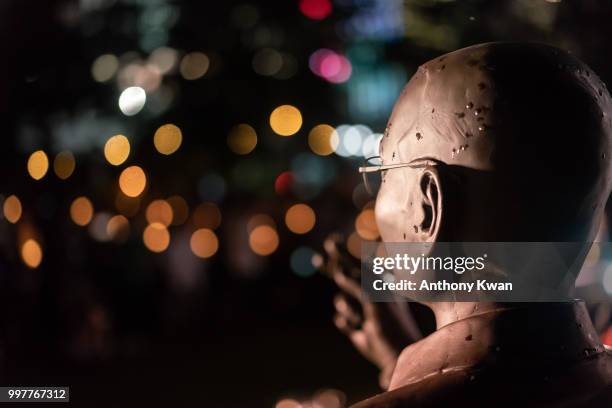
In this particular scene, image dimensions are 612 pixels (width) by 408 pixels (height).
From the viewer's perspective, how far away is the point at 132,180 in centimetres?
964

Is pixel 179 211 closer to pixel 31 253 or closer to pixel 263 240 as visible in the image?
pixel 263 240

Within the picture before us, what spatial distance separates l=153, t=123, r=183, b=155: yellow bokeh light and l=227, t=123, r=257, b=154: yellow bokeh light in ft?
1.60

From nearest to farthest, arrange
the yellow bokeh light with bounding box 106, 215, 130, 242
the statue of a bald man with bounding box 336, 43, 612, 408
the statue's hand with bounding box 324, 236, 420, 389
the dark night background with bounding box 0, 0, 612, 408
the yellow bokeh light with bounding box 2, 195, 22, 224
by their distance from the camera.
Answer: the statue of a bald man with bounding box 336, 43, 612, 408 < the statue's hand with bounding box 324, 236, 420, 389 < the dark night background with bounding box 0, 0, 612, 408 < the yellow bokeh light with bounding box 2, 195, 22, 224 < the yellow bokeh light with bounding box 106, 215, 130, 242

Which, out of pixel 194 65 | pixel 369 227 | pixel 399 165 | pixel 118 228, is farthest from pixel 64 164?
pixel 399 165

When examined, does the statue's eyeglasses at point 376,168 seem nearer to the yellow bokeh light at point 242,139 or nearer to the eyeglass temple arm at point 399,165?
the eyeglass temple arm at point 399,165

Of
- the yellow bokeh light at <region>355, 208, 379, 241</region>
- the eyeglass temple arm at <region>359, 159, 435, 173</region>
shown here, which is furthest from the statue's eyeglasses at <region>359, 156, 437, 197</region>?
the yellow bokeh light at <region>355, 208, 379, 241</region>

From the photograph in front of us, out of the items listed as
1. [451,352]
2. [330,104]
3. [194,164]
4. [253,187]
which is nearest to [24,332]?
[194,164]

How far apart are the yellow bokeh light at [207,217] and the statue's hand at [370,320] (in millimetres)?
9531

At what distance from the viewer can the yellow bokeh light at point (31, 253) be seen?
27.1 feet

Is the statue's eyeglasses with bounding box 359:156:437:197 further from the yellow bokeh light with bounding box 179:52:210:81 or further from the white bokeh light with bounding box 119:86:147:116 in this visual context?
Result: the white bokeh light with bounding box 119:86:147:116

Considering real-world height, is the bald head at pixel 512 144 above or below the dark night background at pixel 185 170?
above

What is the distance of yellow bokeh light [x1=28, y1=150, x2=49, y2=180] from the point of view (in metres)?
7.45

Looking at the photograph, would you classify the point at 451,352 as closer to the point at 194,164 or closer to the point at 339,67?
the point at 339,67

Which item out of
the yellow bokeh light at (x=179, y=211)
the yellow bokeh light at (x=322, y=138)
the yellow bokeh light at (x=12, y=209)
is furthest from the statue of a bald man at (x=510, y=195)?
the yellow bokeh light at (x=179, y=211)
